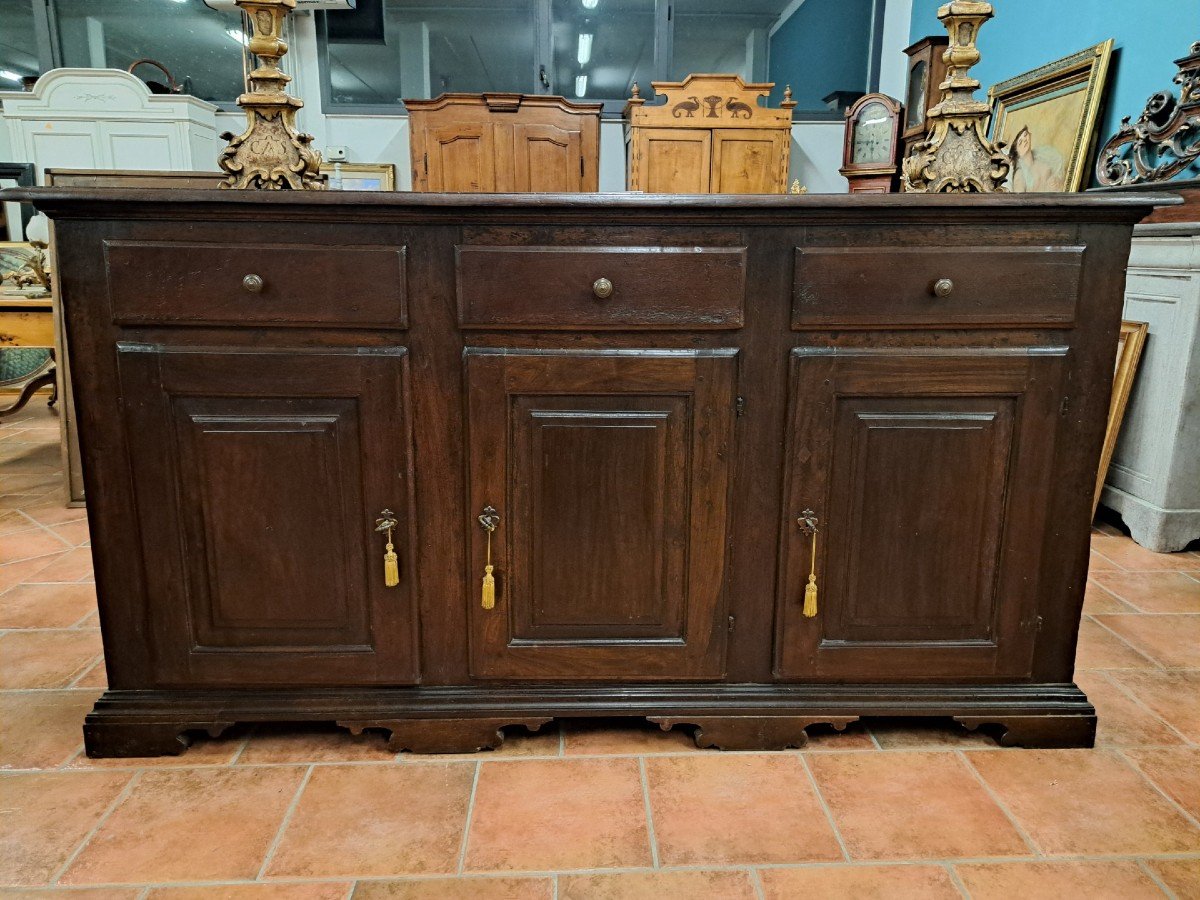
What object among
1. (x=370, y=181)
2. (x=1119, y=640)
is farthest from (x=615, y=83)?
(x=1119, y=640)

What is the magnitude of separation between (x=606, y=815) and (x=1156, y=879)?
3.02ft

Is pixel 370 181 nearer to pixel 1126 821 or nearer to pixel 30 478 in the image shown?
pixel 30 478

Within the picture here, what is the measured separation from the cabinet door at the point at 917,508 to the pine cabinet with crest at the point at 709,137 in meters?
4.29

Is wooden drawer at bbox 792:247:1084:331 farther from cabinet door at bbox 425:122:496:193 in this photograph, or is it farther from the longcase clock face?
cabinet door at bbox 425:122:496:193

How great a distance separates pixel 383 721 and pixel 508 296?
0.90 metres

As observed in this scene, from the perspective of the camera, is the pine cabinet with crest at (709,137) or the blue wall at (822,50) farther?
the blue wall at (822,50)

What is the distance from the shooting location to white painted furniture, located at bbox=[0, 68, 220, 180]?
246 inches

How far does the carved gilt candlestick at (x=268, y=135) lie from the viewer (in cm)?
159

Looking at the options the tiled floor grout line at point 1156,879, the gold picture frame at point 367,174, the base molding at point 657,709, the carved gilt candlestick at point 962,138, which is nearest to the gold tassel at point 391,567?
the base molding at point 657,709

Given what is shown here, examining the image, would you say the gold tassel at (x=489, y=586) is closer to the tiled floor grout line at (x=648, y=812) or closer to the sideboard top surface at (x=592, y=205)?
the tiled floor grout line at (x=648, y=812)

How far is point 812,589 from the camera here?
1.65 meters

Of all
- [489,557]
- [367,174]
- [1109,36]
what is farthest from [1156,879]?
[367,174]

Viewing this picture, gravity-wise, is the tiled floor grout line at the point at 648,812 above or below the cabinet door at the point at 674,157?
below

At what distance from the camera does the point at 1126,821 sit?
1.51m
